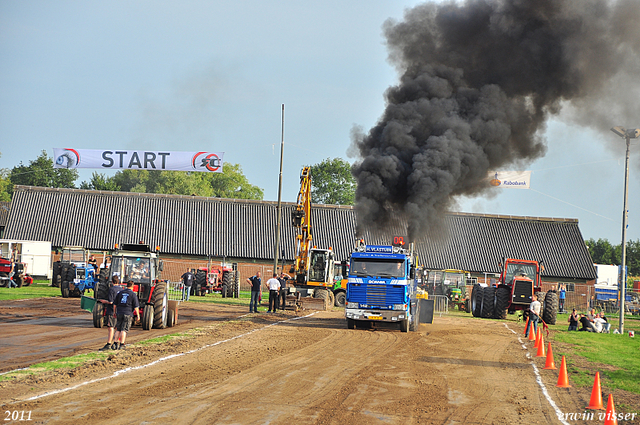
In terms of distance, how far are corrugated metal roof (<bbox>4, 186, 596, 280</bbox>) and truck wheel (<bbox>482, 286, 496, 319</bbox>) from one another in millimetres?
22042

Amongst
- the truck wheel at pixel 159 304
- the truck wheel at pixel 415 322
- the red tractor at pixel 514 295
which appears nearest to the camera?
the truck wheel at pixel 159 304

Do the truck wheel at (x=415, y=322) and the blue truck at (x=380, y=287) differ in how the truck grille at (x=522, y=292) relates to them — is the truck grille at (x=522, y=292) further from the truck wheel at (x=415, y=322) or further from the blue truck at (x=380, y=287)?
the blue truck at (x=380, y=287)

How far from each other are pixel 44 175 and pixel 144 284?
282 ft

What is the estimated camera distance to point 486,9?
2758 cm

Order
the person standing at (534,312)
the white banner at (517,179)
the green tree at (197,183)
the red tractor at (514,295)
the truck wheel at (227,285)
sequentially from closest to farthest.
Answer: the person standing at (534,312), the red tractor at (514,295), the truck wheel at (227,285), the white banner at (517,179), the green tree at (197,183)

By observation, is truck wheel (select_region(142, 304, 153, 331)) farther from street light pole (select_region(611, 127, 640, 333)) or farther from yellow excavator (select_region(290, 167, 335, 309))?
street light pole (select_region(611, 127, 640, 333))

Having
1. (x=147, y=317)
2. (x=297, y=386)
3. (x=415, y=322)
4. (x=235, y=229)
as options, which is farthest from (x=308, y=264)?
(x=235, y=229)

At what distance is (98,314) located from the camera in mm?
18922

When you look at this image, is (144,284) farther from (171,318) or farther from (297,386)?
(297,386)

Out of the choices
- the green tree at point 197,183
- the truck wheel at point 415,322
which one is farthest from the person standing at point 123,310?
the green tree at point 197,183

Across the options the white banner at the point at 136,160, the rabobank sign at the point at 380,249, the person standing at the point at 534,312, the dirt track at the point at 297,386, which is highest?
the white banner at the point at 136,160

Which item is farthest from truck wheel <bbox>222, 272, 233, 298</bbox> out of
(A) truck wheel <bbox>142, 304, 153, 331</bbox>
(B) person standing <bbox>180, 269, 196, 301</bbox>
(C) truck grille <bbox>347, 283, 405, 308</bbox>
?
(A) truck wheel <bbox>142, 304, 153, 331</bbox>

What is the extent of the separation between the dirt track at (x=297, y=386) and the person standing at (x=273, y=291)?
8.87m

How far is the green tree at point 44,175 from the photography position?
9512cm
